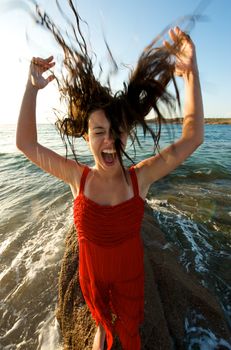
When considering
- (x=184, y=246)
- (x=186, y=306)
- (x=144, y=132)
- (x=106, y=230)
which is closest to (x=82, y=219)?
Result: (x=106, y=230)

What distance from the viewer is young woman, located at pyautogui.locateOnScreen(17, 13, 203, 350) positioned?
1703 millimetres

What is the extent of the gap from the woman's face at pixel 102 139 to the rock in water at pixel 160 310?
5.77 ft

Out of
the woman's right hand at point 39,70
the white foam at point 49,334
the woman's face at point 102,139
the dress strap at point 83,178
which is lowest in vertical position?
the white foam at point 49,334

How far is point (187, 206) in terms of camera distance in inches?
281

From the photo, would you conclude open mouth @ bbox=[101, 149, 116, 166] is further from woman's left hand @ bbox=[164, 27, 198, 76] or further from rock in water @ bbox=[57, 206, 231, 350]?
rock in water @ bbox=[57, 206, 231, 350]

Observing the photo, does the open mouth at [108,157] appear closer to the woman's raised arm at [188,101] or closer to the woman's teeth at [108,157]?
the woman's teeth at [108,157]

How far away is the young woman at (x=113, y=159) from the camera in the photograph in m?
1.70

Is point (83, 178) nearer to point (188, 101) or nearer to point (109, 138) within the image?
point (109, 138)

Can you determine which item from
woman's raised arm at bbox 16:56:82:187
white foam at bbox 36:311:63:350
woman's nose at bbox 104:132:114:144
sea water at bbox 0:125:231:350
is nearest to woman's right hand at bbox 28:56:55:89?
woman's raised arm at bbox 16:56:82:187

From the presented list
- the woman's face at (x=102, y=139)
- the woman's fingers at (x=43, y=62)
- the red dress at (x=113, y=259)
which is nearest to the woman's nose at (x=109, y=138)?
the woman's face at (x=102, y=139)

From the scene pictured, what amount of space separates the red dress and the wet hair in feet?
1.28

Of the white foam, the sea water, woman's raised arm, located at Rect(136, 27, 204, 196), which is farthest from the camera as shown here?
the sea water

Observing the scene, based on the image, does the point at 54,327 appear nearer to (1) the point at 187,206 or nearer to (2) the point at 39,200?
(1) the point at 187,206

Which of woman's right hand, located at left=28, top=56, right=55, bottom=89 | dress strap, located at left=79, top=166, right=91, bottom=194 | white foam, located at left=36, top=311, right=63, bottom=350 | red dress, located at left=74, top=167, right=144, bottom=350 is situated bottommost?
white foam, located at left=36, top=311, right=63, bottom=350
